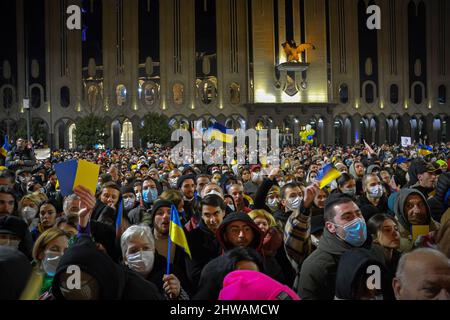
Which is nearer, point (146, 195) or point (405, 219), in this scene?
point (405, 219)

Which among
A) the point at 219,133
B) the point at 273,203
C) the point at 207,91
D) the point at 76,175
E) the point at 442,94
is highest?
the point at 207,91

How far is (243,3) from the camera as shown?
50.6 metres

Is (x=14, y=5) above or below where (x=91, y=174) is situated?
above

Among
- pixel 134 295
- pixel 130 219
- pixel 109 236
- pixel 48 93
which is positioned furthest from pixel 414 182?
pixel 48 93

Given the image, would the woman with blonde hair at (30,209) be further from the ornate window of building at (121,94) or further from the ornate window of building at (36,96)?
the ornate window of building at (36,96)

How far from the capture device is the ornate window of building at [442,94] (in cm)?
5428

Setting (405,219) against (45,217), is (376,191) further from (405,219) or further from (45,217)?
(45,217)

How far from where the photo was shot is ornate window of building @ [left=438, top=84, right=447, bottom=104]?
54.3m

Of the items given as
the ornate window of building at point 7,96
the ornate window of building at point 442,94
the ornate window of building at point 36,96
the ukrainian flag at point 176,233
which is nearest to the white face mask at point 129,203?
the ukrainian flag at point 176,233

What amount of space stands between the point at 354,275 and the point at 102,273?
4.60ft

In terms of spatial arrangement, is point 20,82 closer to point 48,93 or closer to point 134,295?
point 48,93

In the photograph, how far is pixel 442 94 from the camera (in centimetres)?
5444

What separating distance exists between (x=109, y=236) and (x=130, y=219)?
192 centimetres

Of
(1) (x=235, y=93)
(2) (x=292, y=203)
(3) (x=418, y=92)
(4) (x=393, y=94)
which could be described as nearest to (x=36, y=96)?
(1) (x=235, y=93)
